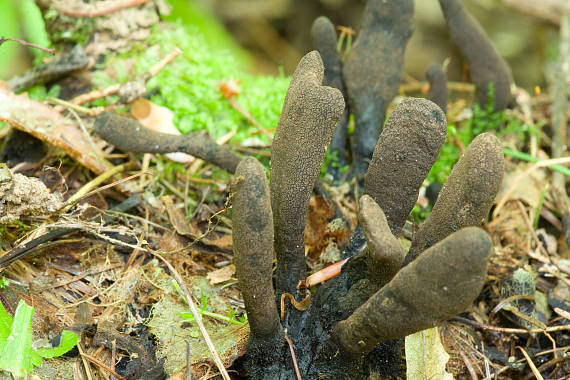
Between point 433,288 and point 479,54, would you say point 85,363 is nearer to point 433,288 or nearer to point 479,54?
point 433,288

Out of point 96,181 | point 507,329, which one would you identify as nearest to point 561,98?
point 507,329

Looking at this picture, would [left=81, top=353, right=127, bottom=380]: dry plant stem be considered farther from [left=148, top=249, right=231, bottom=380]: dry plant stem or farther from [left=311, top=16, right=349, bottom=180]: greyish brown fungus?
[left=311, top=16, right=349, bottom=180]: greyish brown fungus

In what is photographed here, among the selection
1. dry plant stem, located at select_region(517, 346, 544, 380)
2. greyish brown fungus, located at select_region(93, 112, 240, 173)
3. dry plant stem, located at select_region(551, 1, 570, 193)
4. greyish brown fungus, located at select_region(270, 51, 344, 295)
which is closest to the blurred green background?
dry plant stem, located at select_region(551, 1, 570, 193)

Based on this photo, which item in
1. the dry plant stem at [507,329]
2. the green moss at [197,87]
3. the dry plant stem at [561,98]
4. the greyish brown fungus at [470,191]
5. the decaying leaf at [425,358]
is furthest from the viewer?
the dry plant stem at [561,98]

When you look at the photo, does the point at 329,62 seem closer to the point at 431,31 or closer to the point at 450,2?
the point at 450,2

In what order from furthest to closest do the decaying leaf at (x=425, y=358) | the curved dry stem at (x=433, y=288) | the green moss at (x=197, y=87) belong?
the green moss at (x=197, y=87), the decaying leaf at (x=425, y=358), the curved dry stem at (x=433, y=288)

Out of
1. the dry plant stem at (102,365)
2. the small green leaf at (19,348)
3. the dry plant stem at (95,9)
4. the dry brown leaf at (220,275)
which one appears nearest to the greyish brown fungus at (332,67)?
the dry brown leaf at (220,275)

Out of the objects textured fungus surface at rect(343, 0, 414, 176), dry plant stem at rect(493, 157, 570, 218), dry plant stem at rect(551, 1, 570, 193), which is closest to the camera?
textured fungus surface at rect(343, 0, 414, 176)

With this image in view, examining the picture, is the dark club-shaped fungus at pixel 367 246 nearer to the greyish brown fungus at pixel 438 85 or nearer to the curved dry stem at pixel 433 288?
the curved dry stem at pixel 433 288
